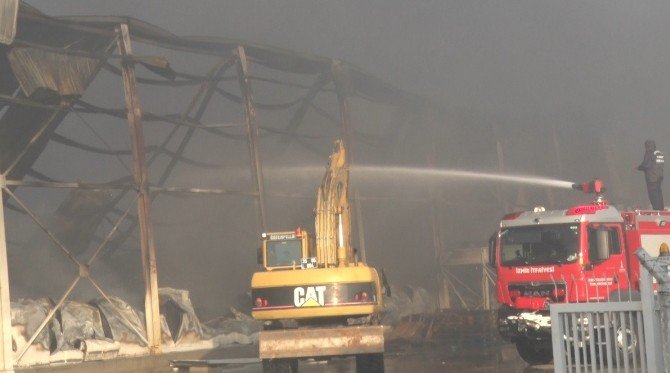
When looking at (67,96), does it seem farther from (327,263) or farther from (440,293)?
(440,293)

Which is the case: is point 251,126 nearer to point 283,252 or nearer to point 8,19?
point 8,19

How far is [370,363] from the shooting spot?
15.0 m

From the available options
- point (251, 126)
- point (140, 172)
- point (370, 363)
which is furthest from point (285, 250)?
point (251, 126)

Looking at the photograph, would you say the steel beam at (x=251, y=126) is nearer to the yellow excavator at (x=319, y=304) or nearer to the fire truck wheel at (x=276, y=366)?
the yellow excavator at (x=319, y=304)

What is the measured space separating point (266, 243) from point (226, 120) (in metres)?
13.0

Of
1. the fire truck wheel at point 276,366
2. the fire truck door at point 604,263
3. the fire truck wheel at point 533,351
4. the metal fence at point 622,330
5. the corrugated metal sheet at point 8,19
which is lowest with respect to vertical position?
the fire truck wheel at point 533,351

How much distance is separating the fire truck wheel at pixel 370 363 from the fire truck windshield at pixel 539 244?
11.7ft

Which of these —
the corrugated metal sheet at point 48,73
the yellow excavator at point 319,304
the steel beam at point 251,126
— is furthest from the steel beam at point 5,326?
the steel beam at point 251,126

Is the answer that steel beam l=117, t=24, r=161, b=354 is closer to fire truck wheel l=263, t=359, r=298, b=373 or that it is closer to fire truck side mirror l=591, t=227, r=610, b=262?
fire truck wheel l=263, t=359, r=298, b=373

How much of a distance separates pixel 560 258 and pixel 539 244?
0.54 meters

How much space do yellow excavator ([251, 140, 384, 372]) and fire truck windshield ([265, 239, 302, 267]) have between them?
0.02 metres

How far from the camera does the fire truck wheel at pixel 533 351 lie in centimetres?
1730

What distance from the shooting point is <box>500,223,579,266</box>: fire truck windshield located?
16.5m

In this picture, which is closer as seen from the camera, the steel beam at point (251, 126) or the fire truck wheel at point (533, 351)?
the fire truck wheel at point (533, 351)
